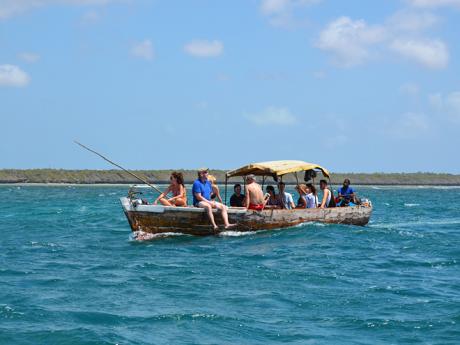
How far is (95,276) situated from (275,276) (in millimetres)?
3501

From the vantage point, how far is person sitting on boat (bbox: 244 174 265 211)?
962 inches

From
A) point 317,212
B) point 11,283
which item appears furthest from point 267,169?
point 11,283

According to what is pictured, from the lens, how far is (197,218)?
76.7 feet

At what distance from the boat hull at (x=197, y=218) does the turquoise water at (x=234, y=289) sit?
1.77 feet

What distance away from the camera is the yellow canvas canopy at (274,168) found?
83.9 ft

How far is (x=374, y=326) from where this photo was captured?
12492 millimetres

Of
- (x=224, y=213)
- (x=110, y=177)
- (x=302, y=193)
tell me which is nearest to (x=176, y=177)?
(x=224, y=213)

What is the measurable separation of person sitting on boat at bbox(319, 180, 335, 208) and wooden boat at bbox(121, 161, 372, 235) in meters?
0.39

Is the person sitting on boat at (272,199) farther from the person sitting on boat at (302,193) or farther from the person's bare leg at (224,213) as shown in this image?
the person's bare leg at (224,213)

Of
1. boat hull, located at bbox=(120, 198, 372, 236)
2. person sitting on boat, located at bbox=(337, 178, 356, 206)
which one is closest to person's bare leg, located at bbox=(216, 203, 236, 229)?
boat hull, located at bbox=(120, 198, 372, 236)

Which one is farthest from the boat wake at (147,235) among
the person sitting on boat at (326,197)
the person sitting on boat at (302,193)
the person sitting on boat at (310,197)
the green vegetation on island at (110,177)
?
the green vegetation on island at (110,177)

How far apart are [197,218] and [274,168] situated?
11.2 ft

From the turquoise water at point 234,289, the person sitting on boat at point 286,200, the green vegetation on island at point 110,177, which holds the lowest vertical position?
the turquoise water at point 234,289

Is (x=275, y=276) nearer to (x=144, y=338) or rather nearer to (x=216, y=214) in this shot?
(x=144, y=338)
